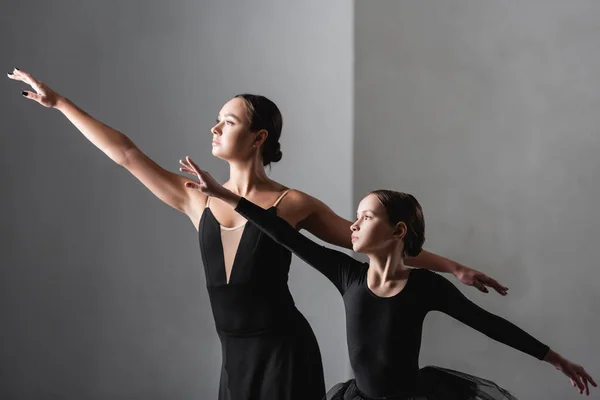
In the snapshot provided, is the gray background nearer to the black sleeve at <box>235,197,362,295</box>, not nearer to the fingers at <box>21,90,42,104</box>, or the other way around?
the fingers at <box>21,90,42,104</box>

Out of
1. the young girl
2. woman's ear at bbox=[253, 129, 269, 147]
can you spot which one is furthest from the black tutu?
woman's ear at bbox=[253, 129, 269, 147]

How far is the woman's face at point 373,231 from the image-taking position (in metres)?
1.93

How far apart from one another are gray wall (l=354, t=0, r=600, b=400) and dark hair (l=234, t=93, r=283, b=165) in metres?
1.42

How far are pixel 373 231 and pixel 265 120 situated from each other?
1.63 feet

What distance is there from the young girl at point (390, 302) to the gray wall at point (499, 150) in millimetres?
1558

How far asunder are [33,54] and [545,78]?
2408 millimetres

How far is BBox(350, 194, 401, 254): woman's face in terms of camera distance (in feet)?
6.33

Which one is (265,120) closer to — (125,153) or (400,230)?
(125,153)

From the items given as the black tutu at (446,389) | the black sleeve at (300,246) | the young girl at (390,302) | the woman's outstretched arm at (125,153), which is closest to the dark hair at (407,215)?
the young girl at (390,302)

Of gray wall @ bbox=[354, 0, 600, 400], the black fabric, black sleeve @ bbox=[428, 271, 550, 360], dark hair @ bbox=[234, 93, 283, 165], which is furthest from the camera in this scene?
gray wall @ bbox=[354, 0, 600, 400]

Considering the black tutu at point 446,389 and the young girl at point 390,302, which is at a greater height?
the young girl at point 390,302

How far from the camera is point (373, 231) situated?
6.33 feet

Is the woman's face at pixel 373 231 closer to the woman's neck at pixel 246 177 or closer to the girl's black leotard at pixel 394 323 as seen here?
the girl's black leotard at pixel 394 323

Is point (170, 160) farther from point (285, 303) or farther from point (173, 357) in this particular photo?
point (285, 303)
